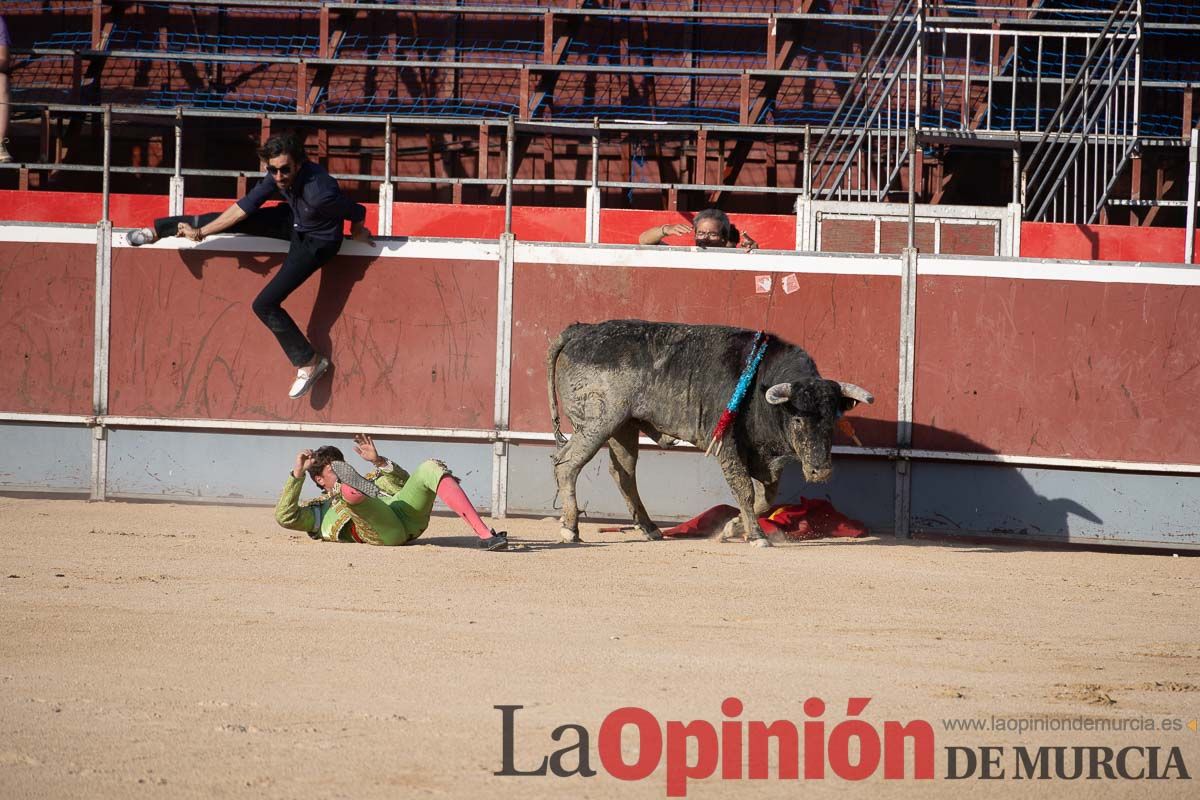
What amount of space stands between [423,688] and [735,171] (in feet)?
43.7

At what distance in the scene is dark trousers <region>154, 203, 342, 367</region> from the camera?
10422mm

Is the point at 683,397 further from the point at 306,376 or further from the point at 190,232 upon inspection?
the point at 190,232

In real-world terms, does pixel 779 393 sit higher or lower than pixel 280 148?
lower

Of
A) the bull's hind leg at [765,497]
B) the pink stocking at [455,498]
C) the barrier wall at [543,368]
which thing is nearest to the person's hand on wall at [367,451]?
the pink stocking at [455,498]

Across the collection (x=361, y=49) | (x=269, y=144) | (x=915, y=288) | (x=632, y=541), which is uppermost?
(x=361, y=49)

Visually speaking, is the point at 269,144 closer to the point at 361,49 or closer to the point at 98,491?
the point at 98,491

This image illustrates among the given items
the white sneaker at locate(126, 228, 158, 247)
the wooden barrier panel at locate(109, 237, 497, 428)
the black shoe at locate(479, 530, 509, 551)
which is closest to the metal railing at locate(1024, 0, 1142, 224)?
the wooden barrier panel at locate(109, 237, 497, 428)

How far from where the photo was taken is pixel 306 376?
35.1ft

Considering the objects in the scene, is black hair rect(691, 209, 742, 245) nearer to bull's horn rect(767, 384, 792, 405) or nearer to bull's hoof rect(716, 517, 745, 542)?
bull's horn rect(767, 384, 792, 405)

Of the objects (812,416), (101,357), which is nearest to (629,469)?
(812,416)

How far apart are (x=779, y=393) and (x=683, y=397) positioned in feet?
2.25

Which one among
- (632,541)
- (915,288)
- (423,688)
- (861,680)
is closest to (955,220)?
(915,288)

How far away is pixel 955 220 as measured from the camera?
38.9 ft

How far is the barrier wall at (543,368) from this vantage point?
10.2 m
